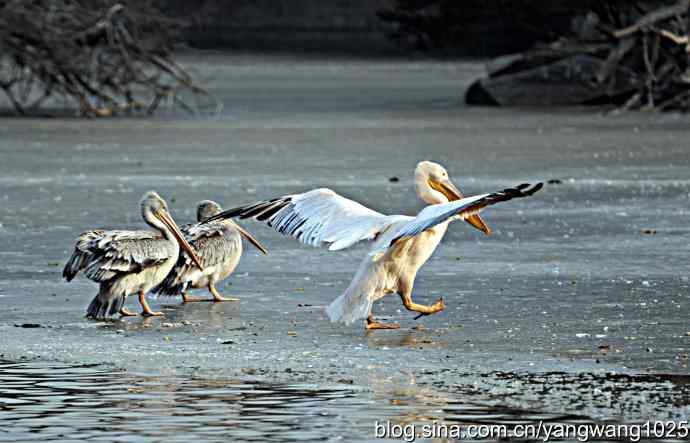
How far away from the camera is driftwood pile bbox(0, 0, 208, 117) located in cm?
2369

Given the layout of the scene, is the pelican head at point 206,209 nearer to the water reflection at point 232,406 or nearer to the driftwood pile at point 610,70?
the water reflection at point 232,406

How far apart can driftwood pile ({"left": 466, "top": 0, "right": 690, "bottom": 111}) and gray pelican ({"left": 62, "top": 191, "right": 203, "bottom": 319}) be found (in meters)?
17.5

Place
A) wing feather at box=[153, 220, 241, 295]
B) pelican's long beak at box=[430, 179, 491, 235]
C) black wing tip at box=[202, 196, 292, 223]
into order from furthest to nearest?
wing feather at box=[153, 220, 241, 295]
pelican's long beak at box=[430, 179, 491, 235]
black wing tip at box=[202, 196, 292, 223]

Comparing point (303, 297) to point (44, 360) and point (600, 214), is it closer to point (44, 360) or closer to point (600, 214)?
point (44, 360)

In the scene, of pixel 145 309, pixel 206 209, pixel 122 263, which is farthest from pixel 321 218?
pixel 206 209

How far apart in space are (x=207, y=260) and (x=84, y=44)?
16571 mm

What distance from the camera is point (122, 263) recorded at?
8461 millimetres

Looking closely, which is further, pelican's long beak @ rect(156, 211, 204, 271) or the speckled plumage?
the speckled plumage

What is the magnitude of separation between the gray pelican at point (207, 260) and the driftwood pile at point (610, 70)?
55.3ft

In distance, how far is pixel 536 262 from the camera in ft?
34.8

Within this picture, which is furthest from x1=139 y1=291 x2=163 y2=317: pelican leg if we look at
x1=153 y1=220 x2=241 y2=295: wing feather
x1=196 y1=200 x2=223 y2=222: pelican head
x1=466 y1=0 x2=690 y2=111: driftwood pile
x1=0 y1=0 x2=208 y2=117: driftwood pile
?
x1=466 y1=0 x2=690 y2=111: driftwood pile

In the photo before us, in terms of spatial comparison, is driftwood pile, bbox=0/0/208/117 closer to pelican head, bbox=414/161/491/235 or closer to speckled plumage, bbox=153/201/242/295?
speckled plumage, bbox=153/201/242/295

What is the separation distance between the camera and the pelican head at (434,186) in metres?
8.44

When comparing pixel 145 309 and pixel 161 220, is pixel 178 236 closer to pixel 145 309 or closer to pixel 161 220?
pixel 161 220
